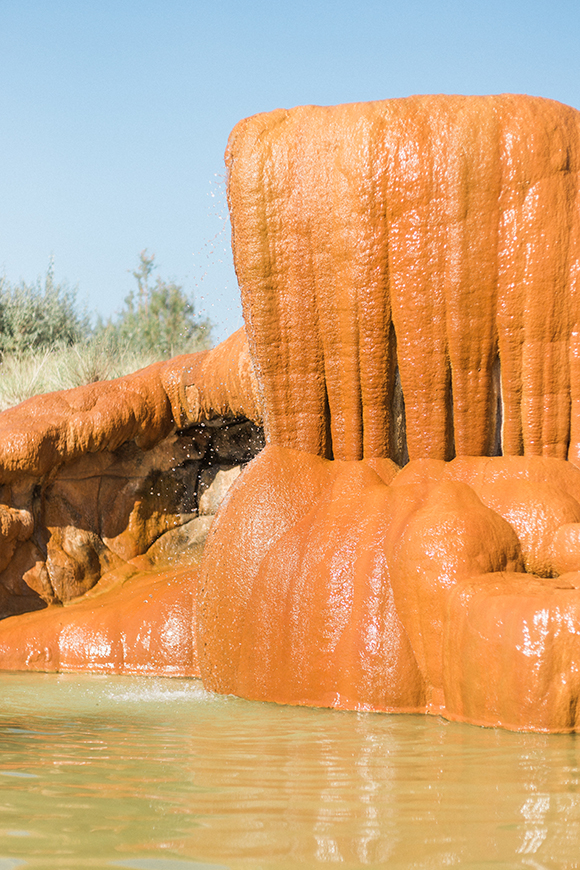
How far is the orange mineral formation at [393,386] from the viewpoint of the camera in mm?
4312

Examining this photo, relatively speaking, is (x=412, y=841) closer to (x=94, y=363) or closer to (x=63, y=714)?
(x=63, y=714)

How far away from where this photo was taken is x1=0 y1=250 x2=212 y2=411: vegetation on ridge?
11.5m

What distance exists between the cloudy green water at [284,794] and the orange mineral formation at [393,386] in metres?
0.63

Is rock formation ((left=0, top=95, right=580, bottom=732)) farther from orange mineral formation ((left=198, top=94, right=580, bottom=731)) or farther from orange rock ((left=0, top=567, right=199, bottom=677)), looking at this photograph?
orange rock ((left=0, top=567, right=199, bottom=677))

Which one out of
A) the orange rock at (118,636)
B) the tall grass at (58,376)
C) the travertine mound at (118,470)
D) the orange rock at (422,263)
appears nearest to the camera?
the orange rock at (422,263)

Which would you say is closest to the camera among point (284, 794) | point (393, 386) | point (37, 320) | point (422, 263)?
point (284, 794)

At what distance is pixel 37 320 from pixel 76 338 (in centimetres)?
85

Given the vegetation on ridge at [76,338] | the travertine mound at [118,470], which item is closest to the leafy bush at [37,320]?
the vegetation on ridge at [76,338]

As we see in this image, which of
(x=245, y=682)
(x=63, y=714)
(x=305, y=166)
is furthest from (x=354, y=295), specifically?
(x=63, y=714)

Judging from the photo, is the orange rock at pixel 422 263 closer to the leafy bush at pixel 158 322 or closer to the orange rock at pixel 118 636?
the orange rock at pixel 118 636

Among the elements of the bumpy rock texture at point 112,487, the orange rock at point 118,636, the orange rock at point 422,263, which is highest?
the orange rock at point 422,263

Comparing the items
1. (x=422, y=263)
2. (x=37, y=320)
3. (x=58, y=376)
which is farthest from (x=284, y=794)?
(x=37, y=320)

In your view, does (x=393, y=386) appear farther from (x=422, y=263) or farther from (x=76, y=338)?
(x=76, y=338)

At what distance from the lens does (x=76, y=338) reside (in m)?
17.5
